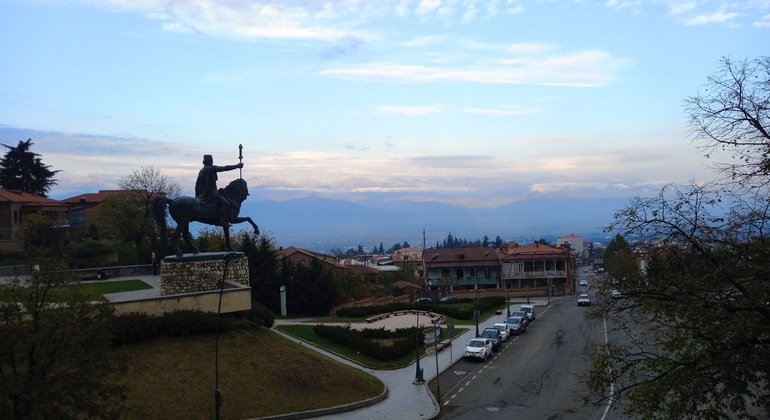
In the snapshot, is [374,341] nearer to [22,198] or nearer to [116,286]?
[116,286]

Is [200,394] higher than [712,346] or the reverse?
the reverse

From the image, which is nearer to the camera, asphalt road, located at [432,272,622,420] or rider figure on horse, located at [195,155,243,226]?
asphalt road, located at [432,272,622,420]

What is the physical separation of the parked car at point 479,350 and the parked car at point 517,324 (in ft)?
26.5

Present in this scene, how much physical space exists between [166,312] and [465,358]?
55.3ft

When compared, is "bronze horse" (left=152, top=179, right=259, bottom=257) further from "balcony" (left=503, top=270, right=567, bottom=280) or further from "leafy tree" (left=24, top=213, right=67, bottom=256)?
"balcony" (left=503, top=270, right=567, bottom=280)

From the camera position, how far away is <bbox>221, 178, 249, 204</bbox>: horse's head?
1168 inches

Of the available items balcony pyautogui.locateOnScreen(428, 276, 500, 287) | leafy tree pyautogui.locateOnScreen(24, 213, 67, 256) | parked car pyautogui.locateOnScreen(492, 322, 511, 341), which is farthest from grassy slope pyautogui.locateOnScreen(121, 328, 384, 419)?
balcony pyautogui.locateOnScreen(428, 276, 500, 287)

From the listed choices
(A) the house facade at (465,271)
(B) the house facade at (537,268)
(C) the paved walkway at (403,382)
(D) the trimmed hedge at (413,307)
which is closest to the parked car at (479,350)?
(C) the paved walkway at (403,382)

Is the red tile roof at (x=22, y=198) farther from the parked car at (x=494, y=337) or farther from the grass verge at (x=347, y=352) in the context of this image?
the parked car at (x=494, y=337)

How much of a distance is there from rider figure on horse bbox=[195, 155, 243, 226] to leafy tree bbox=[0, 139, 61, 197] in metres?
50.5

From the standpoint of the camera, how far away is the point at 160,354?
24.2 m

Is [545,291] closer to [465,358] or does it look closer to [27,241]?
[465,358]

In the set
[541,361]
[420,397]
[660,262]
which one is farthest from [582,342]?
[660,262]

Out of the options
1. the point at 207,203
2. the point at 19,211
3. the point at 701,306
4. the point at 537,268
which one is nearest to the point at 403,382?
the point at 207,203
